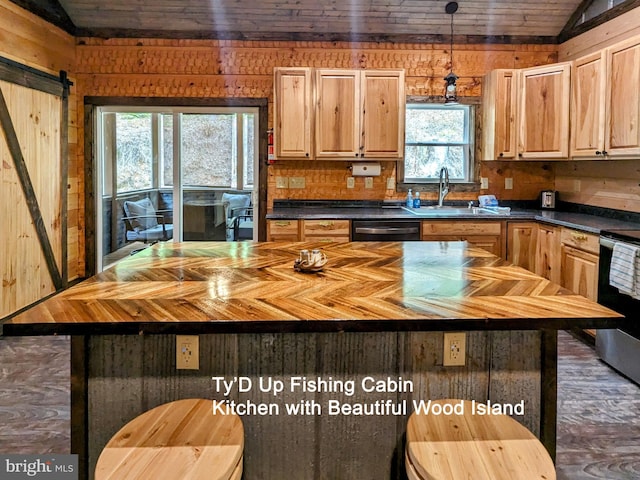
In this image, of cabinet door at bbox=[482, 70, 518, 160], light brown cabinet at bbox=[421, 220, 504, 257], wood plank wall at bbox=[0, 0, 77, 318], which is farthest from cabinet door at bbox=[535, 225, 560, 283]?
wood plank wall at bbox=[0, 0, 77, 318]

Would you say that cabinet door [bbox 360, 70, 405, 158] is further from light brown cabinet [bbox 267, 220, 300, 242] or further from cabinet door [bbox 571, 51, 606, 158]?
cabinet door [bbox 571, 51, 606, 158]

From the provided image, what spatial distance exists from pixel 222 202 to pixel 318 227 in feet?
4.93

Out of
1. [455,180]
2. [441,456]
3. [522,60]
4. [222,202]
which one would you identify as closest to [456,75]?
[522,60]

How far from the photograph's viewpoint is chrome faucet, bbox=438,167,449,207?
17.5 feet

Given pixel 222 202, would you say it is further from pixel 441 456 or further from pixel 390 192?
pixel 441 456

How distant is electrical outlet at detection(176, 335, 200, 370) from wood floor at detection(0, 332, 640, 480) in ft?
3.91

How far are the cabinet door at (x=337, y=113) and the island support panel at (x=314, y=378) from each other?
3406 mm

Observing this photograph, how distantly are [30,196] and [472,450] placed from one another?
13.8ft

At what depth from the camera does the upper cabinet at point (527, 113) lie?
15.1 ft

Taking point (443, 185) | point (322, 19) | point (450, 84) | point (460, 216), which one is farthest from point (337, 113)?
point (460, 216)

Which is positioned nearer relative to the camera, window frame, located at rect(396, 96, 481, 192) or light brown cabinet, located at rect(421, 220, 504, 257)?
light brown cabinet, located at rect(421, 220, 504, 257)

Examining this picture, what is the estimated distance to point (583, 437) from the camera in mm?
2648

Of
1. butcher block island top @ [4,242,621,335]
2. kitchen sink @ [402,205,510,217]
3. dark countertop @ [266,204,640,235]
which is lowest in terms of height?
butcher block island top @ [4,242,621,335]

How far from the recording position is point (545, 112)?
4.73 m
